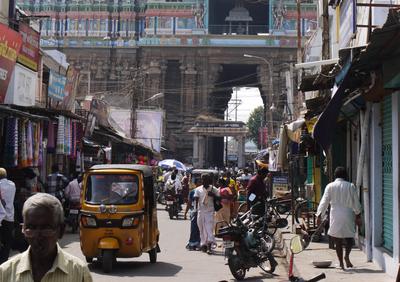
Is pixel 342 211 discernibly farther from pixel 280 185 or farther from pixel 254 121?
pixel 254 121

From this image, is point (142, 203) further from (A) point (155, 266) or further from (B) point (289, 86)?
(B) point (289, 86)

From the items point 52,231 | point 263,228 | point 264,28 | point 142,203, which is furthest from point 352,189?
point 264,28

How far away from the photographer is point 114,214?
1029 centimetres

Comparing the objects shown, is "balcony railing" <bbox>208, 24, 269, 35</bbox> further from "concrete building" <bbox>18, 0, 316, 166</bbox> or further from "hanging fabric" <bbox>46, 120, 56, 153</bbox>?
"hanging fabric" <bbox>46, 120, 56, 153</bbox>

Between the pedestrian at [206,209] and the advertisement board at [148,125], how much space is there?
3471 centimetres

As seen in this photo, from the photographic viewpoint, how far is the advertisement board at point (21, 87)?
16672mm

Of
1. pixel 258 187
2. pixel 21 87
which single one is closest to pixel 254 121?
pixel 21 87

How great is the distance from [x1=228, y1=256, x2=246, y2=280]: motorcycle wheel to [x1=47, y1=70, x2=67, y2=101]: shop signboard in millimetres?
13689

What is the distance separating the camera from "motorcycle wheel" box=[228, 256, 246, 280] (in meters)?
9.48

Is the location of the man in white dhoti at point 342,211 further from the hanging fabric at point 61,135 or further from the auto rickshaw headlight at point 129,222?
the hanging fabric at point 61,135

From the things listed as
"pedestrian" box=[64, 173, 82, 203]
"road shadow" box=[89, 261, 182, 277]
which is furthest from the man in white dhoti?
"pedestrian" box=[64, 173, 82, 203]

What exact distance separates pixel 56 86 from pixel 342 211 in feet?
49.4

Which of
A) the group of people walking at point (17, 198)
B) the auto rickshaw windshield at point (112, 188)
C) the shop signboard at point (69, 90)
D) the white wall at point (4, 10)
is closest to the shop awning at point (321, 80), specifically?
the auto rickshaw windshield at point (112, 188)

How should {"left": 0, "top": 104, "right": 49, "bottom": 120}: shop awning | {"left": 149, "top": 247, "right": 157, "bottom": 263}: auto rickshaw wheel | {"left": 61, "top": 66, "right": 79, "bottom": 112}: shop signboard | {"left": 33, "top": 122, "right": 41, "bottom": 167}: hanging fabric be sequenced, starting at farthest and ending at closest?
1. {"left": 61, "top": 66, "right": 79, "bottom": 112}: shop signboard
2. {"left": 33, "top": 122, "right": 41, "bottom": 167}: hanging fabric
3. {"left": 0, "top": 104, "right": 49, "bottom": 120}: shop awning
4. {"left": 149, "top": 247, "right": 157, "bottom": 263}: auto rickshaw wheel
